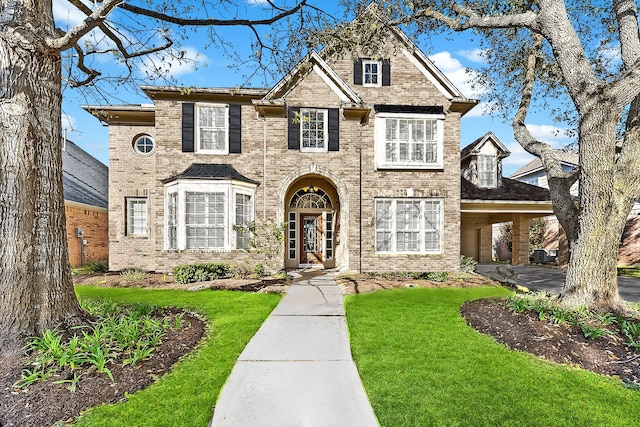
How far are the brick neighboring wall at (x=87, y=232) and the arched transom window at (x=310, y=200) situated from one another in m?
9.80

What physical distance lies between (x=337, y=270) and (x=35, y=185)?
10136 mm

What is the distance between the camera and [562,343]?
15.7 feet

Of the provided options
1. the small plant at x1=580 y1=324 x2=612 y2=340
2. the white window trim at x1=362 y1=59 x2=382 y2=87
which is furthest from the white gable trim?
the small plant at x1=580 y1=324 x2=612 y2=340

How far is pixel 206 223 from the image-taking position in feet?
37.3

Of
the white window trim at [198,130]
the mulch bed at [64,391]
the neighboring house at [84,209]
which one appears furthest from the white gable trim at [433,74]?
the neighboring house at [84,209]

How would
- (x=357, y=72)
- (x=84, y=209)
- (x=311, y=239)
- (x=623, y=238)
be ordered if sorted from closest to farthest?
(x=357, y=72)
(x=311, y=239)
(x=84, y=209)
(x=623, y=238)

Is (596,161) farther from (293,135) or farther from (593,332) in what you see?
(293,135)

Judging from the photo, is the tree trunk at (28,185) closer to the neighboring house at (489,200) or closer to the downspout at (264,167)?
the downspout at (264,167)

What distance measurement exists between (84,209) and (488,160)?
63.2 ft

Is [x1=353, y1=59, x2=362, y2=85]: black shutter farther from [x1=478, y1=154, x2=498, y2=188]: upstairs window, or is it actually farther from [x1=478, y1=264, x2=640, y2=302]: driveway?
[x1=478, y1=264, x2=640, y2=302]: driveway

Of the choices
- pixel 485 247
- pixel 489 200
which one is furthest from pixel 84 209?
pixel 485 247

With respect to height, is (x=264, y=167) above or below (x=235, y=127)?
below

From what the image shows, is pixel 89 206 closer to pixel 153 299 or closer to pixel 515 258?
pixel 153 299

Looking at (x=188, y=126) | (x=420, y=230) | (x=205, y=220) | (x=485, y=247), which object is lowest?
(x=485, y=247)
